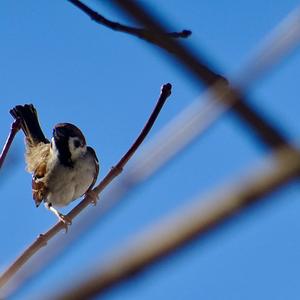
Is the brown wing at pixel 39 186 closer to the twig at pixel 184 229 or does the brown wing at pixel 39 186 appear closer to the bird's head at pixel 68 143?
the bird's head at pixel 68 143

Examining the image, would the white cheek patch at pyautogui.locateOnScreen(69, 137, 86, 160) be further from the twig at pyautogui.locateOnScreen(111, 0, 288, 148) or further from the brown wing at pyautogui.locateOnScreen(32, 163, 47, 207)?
the twig at pyautogui.locateOnScreen(111, 0, 288, 148)

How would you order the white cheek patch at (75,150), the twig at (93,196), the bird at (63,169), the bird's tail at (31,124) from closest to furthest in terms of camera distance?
the twig at (93,196), the bird at (63,169), the white cheek patch at (75,150), the bird's tail at (31,124)

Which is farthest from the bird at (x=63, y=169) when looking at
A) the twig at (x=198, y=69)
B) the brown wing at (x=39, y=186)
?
the twig at (x=198, y=69)

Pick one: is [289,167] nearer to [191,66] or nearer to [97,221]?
[191,66]

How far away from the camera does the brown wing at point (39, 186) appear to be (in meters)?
6.23

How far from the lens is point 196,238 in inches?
19.5

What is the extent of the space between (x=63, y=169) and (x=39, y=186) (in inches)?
11.6

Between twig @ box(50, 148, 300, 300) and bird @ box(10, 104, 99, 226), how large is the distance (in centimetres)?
541

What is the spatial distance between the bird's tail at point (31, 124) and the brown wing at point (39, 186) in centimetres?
Answer: 59

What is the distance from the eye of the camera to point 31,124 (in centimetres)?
700

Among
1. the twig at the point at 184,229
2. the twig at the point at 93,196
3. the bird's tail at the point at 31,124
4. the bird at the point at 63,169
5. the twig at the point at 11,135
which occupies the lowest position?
the twig at the point at 184,229

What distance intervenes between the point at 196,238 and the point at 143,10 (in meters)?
0.24

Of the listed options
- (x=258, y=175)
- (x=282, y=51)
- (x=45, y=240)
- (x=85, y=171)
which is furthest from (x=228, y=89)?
(x=85, y=171)

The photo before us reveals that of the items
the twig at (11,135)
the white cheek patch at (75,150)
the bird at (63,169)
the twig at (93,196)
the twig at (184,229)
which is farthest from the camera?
the white cheek patch at (75,150)
